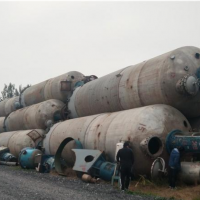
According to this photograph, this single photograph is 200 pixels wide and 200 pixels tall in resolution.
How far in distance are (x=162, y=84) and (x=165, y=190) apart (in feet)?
12.8

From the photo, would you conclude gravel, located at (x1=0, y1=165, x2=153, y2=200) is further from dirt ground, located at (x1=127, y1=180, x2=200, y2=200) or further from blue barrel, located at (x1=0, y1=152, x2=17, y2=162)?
blue barrel, located at (x1=0, y1=152, x2=17, y2=162)

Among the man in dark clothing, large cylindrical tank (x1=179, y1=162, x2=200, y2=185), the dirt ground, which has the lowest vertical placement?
the dirt ground

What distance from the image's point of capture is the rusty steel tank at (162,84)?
11.6 metres

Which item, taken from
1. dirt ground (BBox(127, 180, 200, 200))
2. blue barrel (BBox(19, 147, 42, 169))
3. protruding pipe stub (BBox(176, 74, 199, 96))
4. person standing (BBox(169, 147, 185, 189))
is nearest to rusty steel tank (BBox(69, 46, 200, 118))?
protruding pipe stub (BBox(176, 74, 199, 96))

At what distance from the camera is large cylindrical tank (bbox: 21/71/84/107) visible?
19.9 m

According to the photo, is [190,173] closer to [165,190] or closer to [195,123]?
[165,190]

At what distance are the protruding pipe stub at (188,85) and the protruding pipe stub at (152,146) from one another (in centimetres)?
202

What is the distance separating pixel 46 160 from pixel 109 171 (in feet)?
16.5

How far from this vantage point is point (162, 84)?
460 inches

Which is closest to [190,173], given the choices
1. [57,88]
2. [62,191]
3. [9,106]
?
[62,191]

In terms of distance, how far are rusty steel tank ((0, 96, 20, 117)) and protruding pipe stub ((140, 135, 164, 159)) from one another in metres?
16.2

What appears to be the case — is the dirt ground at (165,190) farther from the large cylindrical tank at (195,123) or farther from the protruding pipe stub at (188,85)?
the large cylindrical tank at (195,123)

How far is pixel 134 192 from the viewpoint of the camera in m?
9.09

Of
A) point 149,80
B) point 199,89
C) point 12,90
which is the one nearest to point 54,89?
point 149,80
